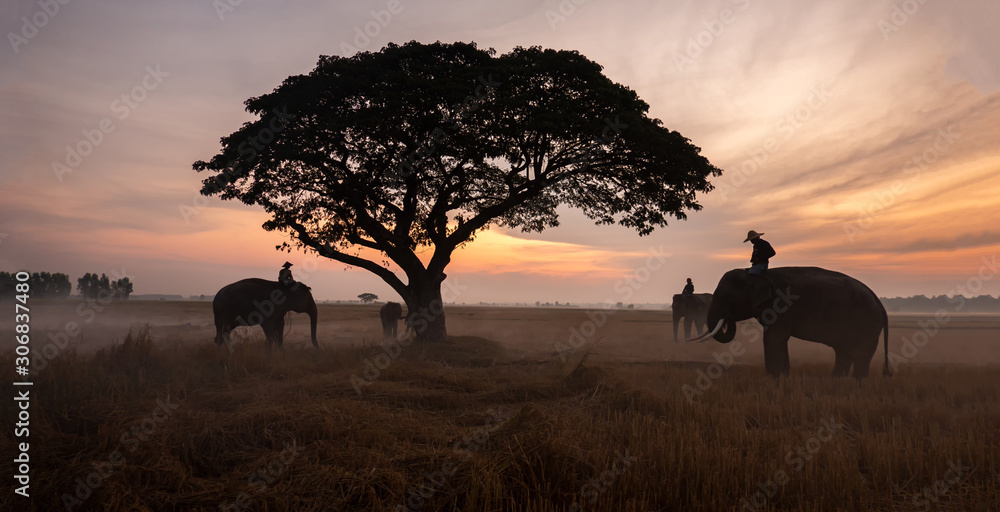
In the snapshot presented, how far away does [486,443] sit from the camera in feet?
17.8

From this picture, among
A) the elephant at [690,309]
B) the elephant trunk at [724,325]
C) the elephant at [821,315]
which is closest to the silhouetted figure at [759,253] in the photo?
the elephant at [821,315]

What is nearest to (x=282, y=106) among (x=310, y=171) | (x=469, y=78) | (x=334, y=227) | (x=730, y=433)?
(x=310, y=171)

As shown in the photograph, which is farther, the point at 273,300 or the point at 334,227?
the point at 334,227

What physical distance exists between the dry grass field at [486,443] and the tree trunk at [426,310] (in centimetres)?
777

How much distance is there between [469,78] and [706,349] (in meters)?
15.2

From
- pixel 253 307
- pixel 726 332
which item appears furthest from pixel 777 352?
pixel 253 307

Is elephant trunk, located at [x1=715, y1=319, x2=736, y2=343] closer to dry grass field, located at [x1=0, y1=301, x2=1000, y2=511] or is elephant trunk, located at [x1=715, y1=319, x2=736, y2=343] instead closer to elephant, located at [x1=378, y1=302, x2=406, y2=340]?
dry grass field, located at [x1=0, y1=301, x2=1000, y2=511]

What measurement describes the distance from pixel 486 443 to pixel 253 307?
13047 millimetres

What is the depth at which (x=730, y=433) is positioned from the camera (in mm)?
6008

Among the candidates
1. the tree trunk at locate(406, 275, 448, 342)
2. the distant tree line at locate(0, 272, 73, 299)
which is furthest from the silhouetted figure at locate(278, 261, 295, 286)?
the distant tree line at locate(0, 272, 73, 299)

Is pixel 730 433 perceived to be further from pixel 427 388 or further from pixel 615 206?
pixel 615 206

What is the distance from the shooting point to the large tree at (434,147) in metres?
15.4

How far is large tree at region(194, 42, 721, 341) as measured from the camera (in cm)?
1538

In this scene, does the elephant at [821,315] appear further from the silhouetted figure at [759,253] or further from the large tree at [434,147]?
the large tree at [434,147]
